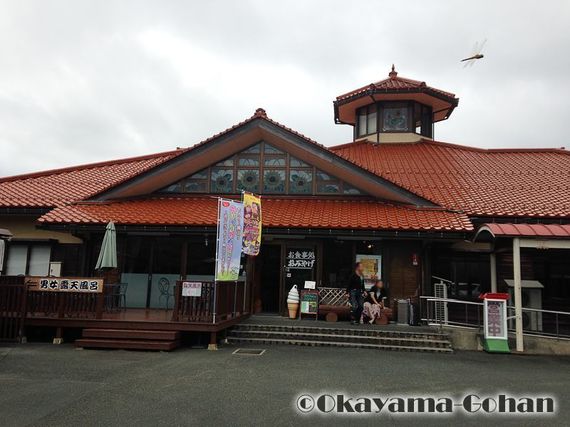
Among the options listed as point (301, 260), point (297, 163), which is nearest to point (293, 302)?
point (301, 260)

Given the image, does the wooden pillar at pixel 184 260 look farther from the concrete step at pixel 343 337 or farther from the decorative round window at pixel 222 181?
the concrete step at pixel 343 337

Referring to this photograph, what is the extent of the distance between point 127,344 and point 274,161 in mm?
7535

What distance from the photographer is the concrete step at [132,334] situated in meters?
9.95

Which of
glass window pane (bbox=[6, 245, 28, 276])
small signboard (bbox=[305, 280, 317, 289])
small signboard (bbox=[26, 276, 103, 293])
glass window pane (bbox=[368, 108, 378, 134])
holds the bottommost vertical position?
small signboard (bbox=[26, 276, 103, 293])

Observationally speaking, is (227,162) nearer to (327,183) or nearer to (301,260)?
(327,183)

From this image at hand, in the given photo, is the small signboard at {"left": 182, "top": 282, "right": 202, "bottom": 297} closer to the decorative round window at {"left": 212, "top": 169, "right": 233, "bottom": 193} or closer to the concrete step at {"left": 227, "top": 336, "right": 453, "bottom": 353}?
the concrete step at {"left": 227, "top": 336, "right": 453, "bottom": 353}

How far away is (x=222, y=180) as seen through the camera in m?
15.1

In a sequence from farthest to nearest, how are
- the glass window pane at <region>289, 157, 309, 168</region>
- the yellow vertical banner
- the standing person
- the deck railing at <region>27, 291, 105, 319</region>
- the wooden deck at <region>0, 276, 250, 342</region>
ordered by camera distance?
the glass window pane at <region>289, 157, 309, 168</region> → the standing person → the yellow vertical banner → the deck railing at <region>27, 291, 105, 319</region> → the wooden deck at <region>0, 276, 250, 342</region>

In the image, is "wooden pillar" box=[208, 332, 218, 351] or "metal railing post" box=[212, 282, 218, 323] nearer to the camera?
"wooden pillar" box=[208, 332, 218, 351]

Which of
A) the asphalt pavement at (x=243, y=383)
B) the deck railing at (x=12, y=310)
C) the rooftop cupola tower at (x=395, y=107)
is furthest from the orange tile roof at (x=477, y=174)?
the deck railing at (x=12, y=310)

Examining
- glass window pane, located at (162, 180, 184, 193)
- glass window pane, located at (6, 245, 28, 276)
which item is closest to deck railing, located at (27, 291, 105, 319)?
glass window pane, located at (6, 245, 28, 276)

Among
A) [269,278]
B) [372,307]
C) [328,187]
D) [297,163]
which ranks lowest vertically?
[372,307]

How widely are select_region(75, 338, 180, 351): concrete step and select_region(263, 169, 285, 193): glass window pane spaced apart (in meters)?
6.38

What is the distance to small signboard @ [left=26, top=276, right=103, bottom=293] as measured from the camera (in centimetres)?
1066
